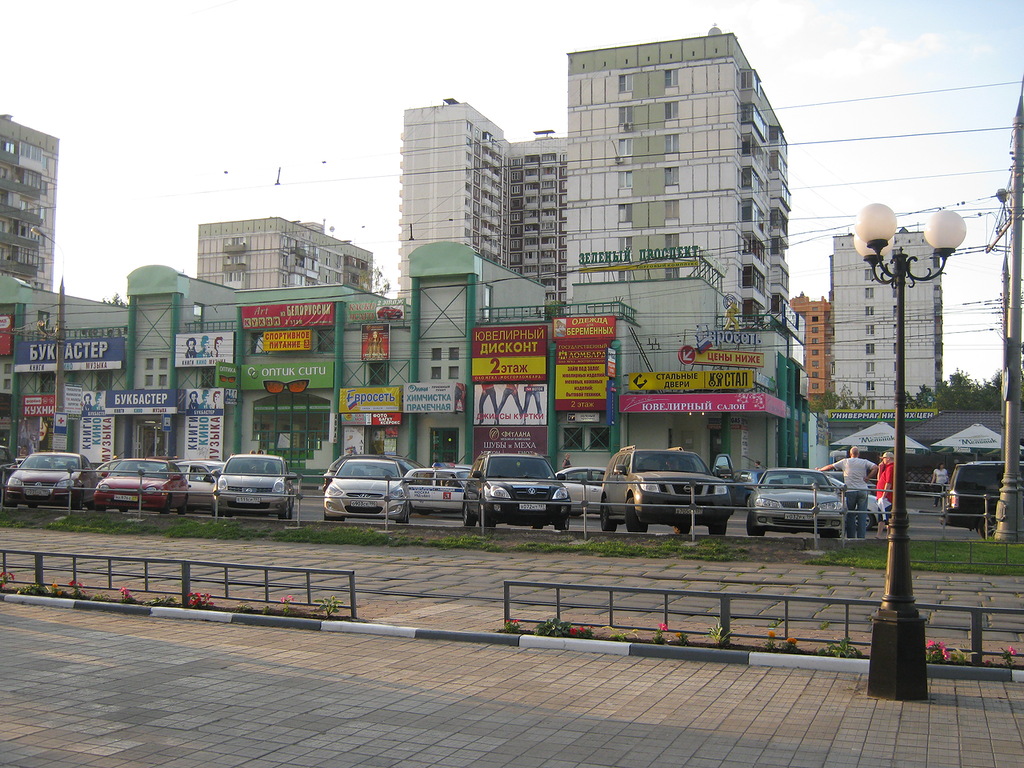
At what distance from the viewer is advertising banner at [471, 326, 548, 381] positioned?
43594 mm

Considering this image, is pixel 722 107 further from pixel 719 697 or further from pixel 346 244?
pixel 346 244

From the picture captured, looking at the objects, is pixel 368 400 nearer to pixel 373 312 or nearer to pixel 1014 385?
pixel 373 312

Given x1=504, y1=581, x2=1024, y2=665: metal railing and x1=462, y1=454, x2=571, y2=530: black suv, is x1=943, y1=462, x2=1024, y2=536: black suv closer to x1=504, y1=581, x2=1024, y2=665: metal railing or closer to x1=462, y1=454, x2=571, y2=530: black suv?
x1=462, y1=454, x2=571, y2=530: black suv

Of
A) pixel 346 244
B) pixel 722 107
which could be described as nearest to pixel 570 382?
pixel 722 107

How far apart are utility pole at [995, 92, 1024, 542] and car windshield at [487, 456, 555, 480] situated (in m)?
9.61

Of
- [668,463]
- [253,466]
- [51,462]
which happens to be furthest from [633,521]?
[51,462]

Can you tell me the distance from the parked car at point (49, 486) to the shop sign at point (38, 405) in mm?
31761

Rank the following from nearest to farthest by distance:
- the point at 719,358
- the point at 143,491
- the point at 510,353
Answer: the point at 143,491 < the point at 719,358 < the point at 510,353

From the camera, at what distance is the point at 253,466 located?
2361cm

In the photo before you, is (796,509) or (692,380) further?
(692,380)

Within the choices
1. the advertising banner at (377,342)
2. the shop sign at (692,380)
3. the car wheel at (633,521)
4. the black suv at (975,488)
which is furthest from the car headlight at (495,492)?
the advertising banner at (377,342)

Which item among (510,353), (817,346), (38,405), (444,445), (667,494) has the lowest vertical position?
(667,494)

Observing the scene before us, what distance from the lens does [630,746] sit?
6.23 meters

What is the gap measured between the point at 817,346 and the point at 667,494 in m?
139
